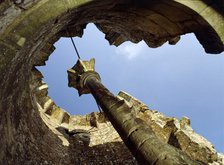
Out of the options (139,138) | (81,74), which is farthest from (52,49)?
(139,138)

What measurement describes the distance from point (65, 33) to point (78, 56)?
3.17 metres

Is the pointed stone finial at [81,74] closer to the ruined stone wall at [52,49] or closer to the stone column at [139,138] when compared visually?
the ruined stone wall at [52,49]

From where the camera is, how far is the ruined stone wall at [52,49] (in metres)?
2.67

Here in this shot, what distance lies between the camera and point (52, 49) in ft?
25.1

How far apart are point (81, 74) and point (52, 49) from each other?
159 cm

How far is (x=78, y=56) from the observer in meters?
9.04

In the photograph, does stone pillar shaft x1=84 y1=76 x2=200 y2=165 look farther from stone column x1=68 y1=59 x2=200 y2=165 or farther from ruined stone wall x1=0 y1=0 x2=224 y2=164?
ruined stone wall x1=0 y1=0 x2=224 y2=164

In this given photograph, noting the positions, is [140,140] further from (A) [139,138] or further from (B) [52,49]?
(B) [52,49]

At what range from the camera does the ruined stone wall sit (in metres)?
2.67

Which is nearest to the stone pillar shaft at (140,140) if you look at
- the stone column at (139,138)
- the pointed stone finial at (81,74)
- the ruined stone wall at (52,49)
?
the stone column at (139,138)

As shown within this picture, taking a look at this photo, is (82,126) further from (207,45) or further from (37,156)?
(207,45)

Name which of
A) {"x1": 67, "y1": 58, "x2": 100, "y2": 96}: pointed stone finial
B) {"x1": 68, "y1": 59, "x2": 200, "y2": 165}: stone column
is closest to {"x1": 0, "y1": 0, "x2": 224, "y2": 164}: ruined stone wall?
{"x1": 67, "y1": 58, "x2": 100, "y2": 96}: pointed stone finial

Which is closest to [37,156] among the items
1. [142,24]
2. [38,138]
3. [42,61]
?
[38,138]

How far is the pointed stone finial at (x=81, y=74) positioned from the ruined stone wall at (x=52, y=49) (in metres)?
1.05
